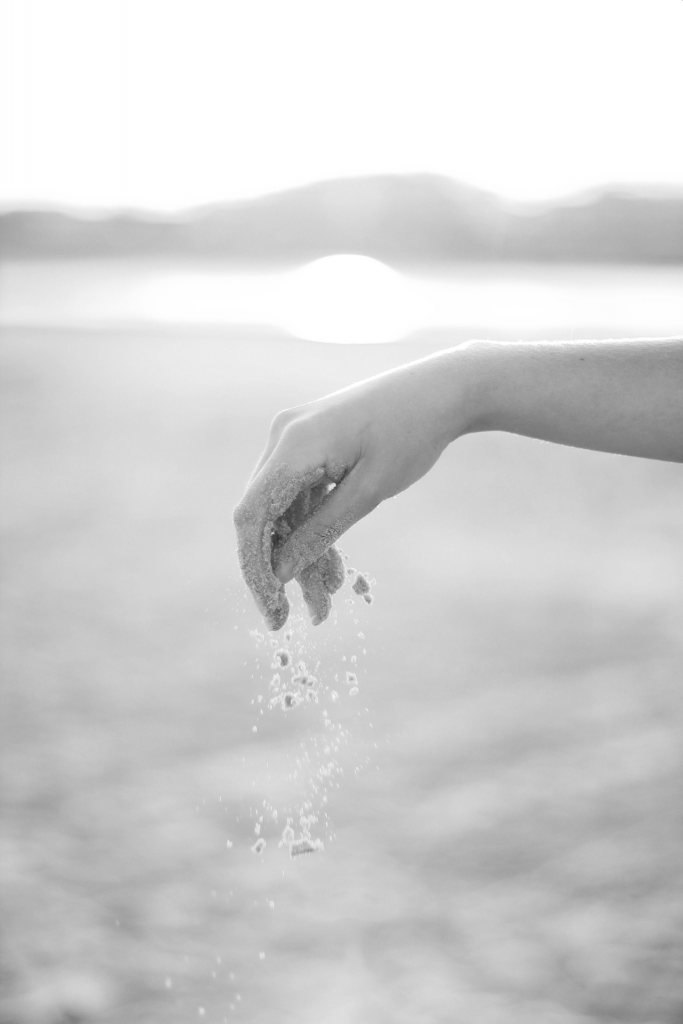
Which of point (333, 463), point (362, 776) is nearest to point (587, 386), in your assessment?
point (333, 463)

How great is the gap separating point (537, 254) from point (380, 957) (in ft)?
→ 91.2

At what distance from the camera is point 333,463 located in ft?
3.73

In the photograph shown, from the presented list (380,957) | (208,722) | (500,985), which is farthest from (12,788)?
(500,985)

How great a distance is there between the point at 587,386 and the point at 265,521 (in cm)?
50

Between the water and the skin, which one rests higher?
the water

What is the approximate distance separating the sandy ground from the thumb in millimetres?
1120

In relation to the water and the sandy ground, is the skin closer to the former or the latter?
the sandy ground

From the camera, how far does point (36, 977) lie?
6.37 ft

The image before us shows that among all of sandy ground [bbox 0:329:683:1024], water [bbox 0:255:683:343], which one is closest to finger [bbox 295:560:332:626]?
sandy ground [bbox 0:329:683:1024]

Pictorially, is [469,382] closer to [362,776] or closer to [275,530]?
[275,530]

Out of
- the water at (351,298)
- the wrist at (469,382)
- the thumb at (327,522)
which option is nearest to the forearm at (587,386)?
the wrist at (469,382)

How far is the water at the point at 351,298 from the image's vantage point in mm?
12016

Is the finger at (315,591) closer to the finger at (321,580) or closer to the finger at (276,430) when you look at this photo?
the finger at (321,580)

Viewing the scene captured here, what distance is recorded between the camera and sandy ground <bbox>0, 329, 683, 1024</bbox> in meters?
1.95
